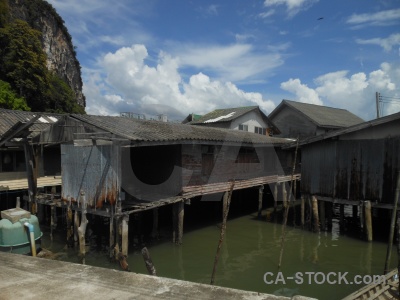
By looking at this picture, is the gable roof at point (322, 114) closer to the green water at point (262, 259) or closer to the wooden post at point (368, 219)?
the green water at point (262, 259)

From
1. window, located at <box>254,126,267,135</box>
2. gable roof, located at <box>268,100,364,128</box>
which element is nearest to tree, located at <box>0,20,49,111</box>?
window, located at <box>254,126,267,135</box>

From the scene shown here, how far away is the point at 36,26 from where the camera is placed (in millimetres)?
39094

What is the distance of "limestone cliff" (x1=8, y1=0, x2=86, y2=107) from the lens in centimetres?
3781

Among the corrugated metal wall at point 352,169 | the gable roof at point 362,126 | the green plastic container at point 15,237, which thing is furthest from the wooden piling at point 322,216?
the green plastic container at point 15,237

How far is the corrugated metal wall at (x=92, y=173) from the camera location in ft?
38.5

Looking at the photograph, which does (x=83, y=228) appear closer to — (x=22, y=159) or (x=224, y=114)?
(x=22, y=159)

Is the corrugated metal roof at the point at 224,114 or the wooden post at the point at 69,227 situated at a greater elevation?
the corrugated metal roof at the point at 224,114

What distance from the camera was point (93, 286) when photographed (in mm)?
3473

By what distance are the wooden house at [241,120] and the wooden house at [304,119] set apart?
1311 millimetres

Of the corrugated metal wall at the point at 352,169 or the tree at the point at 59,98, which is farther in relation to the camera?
the tree at the point at 59,98

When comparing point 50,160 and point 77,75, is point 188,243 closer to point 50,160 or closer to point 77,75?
point 50,160

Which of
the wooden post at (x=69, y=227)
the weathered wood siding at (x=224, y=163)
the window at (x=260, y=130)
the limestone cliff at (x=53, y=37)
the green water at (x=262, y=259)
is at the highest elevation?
the limestone cliff at (x=53, y=37)

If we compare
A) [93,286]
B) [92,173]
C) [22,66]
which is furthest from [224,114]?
[93,286]

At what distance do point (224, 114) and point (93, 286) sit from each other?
2873cm
